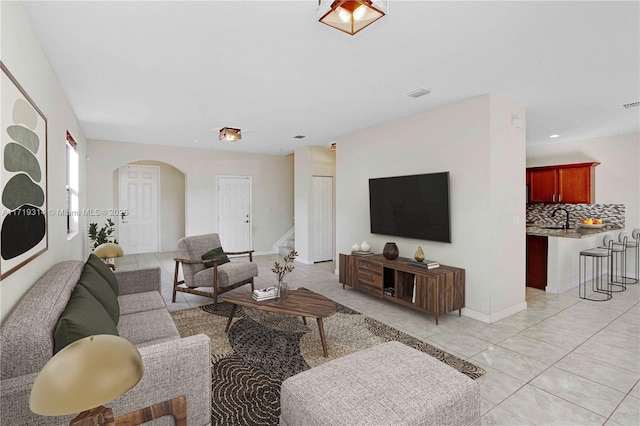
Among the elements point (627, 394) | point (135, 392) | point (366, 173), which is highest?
point (366, 173)

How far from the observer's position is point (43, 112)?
2502 mm

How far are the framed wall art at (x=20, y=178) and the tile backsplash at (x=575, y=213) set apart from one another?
7.93 m

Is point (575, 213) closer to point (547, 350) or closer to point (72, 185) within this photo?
point (547, 350)

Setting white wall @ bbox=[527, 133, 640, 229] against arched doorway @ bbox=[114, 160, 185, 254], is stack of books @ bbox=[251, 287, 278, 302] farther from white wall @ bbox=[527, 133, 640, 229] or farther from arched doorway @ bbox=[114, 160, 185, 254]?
white wall @ bbox=[527, 133, 640, 229]

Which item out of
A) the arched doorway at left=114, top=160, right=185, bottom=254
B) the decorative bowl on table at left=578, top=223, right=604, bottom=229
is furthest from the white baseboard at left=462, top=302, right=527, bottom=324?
the arched doorway at left=114, top=160, right=185, bottom=254

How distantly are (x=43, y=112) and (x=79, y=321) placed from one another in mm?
1897

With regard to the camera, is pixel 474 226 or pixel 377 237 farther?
pixel 377 237

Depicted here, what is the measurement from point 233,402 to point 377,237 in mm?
3378

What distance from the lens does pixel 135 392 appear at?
149 centimetres

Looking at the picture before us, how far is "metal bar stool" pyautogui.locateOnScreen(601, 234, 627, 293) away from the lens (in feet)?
16.3

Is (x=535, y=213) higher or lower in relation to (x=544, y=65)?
lower

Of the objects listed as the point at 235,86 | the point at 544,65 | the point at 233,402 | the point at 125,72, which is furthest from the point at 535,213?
the point at 125,72

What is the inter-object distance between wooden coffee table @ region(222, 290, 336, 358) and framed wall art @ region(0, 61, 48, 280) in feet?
5.36

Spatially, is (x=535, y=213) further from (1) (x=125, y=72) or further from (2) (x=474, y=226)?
(1) (x=125, y=72)
